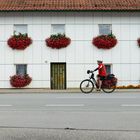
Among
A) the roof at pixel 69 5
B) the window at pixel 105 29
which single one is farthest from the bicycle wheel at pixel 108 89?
the window at pixel 105 29

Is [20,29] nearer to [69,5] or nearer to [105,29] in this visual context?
[69,5]

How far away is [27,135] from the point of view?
31.8 feet

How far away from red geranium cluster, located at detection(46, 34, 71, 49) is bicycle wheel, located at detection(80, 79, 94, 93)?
837cm

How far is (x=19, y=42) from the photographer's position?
34.7m

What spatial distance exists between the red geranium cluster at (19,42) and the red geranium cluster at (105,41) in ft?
14.7

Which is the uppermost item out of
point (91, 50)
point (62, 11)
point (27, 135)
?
point (62, 11)

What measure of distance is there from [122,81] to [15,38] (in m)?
7.82

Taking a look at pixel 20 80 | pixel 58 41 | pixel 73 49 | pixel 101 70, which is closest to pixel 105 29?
pixel 73 49

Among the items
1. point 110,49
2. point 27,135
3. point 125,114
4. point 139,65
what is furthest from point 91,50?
point 27,135

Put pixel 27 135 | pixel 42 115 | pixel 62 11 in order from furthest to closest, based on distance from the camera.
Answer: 1. pixel 62 11
2. pixel 42 115
3. pixel 27 135

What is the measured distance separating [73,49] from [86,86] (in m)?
8.65

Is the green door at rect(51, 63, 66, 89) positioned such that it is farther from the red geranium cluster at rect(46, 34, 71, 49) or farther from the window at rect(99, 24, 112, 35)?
the window at rect(99, 24, 112, 35)

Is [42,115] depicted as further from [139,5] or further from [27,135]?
[139,5]

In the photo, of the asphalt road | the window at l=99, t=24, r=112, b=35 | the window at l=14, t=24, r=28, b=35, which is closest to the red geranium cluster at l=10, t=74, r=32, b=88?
the window at l=14, t=24, r=28, b=35
